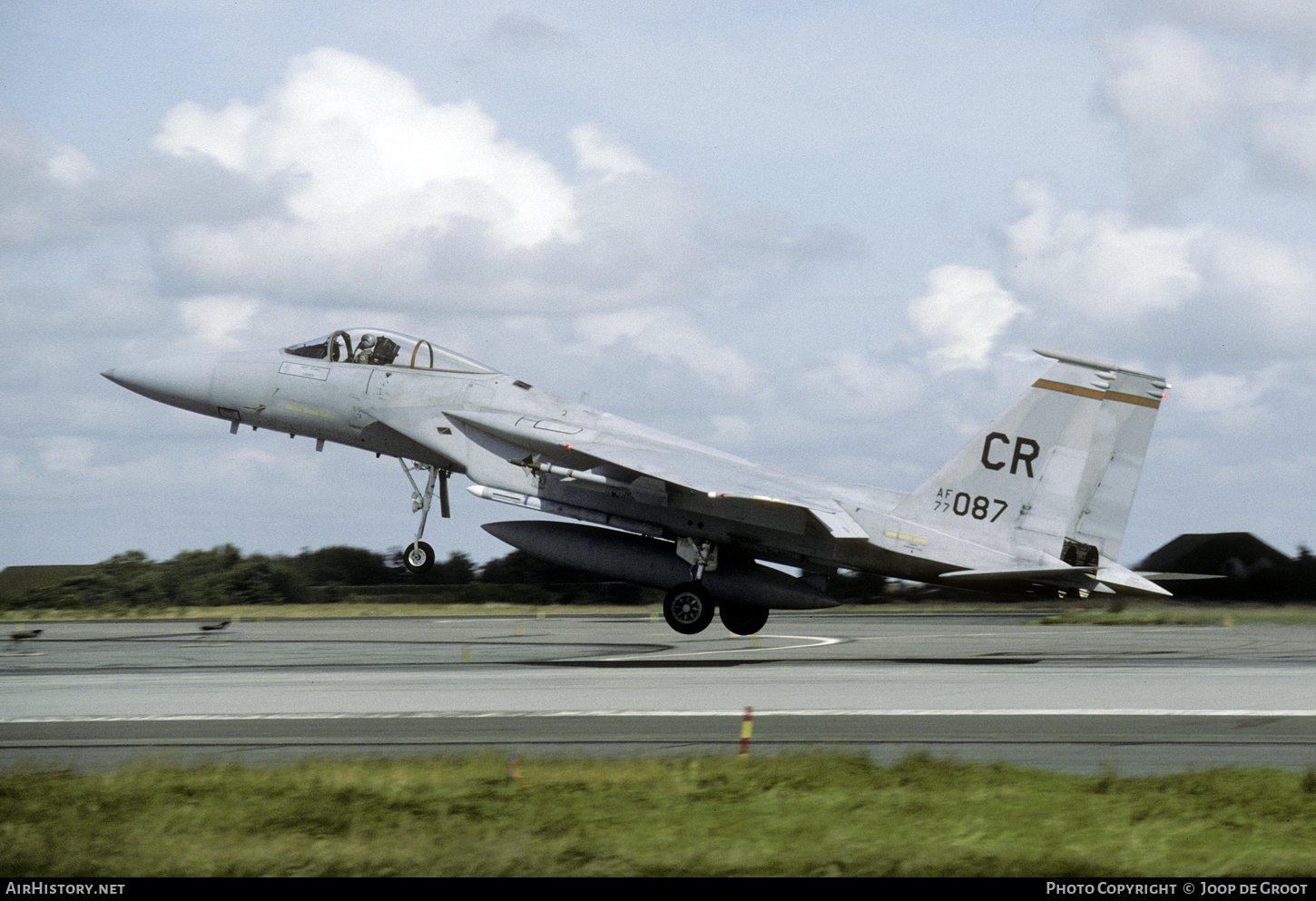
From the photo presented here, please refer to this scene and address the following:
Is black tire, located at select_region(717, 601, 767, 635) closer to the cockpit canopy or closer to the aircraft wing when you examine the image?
the aircraft wing

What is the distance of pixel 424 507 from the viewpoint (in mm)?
20688

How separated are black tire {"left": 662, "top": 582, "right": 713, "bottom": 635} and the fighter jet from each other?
0.03 meters

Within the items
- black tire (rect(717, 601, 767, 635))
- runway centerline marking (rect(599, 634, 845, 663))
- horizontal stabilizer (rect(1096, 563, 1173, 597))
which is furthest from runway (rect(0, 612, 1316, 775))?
horizontal stabilizer (rect(1096, 563, 1173, 597))

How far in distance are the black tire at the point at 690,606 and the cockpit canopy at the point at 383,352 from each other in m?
5.05

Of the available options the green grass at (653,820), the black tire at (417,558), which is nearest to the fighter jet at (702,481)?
the black tire at (417,558)

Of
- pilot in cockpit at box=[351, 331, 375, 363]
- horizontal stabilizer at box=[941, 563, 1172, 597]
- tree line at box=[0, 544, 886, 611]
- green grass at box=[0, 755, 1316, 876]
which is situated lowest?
tree line at box=[0, 544, 886, 611]

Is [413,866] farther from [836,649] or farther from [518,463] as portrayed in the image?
[836,649]

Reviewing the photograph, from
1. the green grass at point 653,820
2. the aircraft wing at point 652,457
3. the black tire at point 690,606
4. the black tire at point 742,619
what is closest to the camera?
the green grass at point 653,820

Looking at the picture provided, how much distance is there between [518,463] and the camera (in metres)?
19.8

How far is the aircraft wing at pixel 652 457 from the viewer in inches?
728

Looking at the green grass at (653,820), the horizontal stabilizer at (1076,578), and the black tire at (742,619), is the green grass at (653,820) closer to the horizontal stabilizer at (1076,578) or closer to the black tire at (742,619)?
the horizontal stabilizer at (1076,578)

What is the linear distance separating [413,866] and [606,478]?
12.5 m

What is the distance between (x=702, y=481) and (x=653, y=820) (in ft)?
36.8

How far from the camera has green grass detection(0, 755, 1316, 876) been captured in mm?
6660
